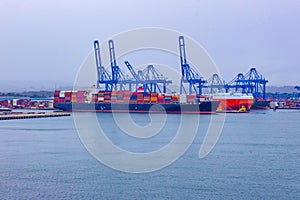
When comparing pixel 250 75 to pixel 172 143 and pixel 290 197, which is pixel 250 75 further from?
pixel 290 197

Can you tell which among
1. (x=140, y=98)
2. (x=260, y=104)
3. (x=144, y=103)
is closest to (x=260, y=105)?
(x=260, y=104)

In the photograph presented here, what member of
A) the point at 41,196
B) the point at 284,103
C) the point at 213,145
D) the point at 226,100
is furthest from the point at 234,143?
the point at 284,103

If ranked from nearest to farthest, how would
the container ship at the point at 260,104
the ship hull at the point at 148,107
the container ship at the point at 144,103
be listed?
1. the ship hull at the point at 148,107
2. the container ship at the point at 144,103
3. the container ship at the point at 260,104

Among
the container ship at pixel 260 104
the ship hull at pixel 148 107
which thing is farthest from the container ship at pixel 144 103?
the container ship at pixel 260 104

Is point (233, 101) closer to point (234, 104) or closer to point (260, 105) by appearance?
point (234, 104)

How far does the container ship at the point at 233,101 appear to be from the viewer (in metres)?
46.4

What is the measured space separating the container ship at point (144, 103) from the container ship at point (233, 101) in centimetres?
490

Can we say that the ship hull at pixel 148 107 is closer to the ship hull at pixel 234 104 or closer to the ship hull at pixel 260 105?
the ship hull at pixel 234 104

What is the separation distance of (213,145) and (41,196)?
9197 millimetres

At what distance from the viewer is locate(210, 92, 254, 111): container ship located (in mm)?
46438

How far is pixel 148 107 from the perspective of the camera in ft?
133

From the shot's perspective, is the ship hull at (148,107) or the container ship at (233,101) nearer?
the ship hull at (148,107)

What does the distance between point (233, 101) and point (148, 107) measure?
10238 millimetres

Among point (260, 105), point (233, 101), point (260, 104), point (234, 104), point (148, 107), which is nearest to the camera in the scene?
point (148, 107)
